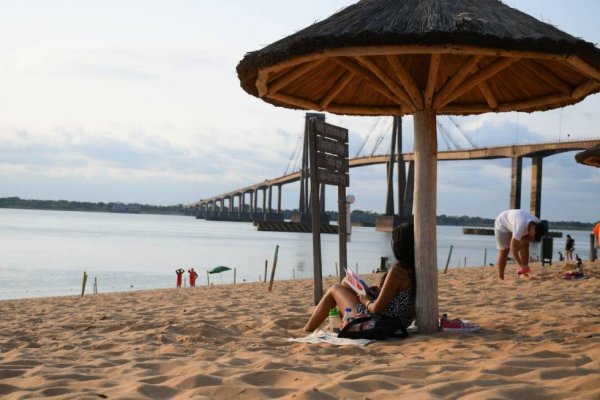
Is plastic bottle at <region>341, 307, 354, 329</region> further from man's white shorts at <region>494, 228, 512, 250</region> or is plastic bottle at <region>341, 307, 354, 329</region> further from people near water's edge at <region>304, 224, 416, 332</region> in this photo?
man's white shorts at <region>494, 228, 512, 250</region>

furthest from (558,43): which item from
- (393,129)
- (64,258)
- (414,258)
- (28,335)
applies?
(393,129)

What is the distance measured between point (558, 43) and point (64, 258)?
35.0 metres

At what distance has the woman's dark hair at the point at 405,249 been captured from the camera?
Result: 17.2 feet

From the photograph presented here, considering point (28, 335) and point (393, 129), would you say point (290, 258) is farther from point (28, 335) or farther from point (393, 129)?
point (28, 335)

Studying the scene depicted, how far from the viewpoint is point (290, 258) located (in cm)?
3994

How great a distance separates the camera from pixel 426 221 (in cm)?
528

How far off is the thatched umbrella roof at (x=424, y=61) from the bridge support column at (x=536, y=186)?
5212 cm

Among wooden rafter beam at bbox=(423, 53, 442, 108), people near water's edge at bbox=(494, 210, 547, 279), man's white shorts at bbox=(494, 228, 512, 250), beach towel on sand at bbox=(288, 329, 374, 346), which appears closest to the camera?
beach towel on sand at bbox=(288, 329, 374, 346)

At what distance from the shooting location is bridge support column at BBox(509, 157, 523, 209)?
55594 millimetres

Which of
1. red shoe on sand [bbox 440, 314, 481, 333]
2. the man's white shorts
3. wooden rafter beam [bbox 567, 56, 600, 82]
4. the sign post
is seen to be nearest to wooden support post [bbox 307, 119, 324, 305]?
the sign post

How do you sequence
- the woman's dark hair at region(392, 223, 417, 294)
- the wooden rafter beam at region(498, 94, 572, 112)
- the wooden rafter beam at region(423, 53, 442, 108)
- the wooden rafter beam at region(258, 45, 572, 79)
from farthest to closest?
the wooden rafter beam at region(498, 94, 572, 112) → the woman's dark hair at region(392, 223, 417, 294) → the wooden rafter beam at region(423, 53, 442, 108) → the wooden rafter beam at region(258, 45, 572, 79)

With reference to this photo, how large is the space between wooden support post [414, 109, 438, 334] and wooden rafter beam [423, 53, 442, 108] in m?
0.09

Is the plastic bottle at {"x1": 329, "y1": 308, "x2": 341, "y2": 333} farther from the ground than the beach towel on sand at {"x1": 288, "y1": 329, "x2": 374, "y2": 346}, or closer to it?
farther from the ground

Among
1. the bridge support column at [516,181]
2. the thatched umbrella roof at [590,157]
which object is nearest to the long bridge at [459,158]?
the bridge support column at [516,181]
